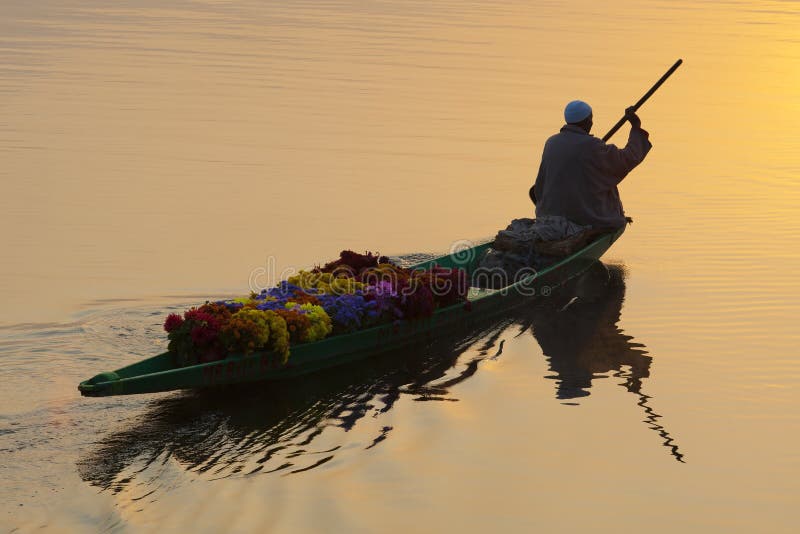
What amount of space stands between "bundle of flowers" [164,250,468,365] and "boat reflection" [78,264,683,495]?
369 millimetres

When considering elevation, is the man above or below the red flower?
above

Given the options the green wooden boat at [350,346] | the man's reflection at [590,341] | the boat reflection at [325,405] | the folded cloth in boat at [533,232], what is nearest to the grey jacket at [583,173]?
the folded cloth in boat at [533,232]

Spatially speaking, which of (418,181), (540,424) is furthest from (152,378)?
(418,181)

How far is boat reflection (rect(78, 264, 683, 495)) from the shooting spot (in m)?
8.68

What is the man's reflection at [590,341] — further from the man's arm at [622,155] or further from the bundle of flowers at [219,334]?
the bundle of flowers at [219,334]

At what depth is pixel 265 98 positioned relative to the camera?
24219 millimetres

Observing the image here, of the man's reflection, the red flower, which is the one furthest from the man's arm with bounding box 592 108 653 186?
the red flower

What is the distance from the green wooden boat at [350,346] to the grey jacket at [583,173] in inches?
12.7

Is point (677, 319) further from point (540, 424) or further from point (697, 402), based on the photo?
point (540, 424)

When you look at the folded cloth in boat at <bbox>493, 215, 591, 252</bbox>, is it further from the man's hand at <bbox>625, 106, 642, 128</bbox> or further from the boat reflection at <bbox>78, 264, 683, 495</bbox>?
the man's hand at <bbox>625, 106, 642, 128</bbox>

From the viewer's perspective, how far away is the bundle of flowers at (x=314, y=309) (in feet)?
31.3

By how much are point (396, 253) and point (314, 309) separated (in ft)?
16.0

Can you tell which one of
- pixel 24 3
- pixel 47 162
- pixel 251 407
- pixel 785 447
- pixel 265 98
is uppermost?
pixel 24 3

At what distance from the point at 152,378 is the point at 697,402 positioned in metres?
4.20
